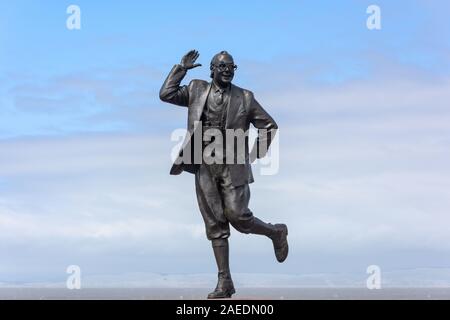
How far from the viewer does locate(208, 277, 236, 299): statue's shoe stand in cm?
1341

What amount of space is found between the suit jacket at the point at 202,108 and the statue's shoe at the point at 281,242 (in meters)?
0.94

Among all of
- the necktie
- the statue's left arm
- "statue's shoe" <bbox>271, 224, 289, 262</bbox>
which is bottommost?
"statue's shoe" <bbox>271, 224, 289, 262</bbox>

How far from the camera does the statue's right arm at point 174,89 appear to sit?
13898 millimetres

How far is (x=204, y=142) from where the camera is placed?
45.1 feet

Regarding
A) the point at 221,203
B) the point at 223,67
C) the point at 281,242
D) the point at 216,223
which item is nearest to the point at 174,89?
the point at 223,67

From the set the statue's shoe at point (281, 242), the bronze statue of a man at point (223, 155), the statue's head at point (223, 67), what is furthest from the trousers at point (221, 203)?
the statue's head at point (223, 67)

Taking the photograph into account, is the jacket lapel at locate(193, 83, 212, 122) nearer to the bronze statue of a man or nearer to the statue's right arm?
the bronze statue of a man

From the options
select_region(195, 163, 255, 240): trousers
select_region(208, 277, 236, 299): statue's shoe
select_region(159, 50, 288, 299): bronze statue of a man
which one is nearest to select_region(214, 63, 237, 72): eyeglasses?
select_region(159, 50, 288, 299): bronze statue of a man

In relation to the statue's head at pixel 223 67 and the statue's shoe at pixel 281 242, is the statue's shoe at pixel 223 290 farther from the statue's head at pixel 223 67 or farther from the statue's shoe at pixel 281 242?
the statue's head at pixel 223 67
